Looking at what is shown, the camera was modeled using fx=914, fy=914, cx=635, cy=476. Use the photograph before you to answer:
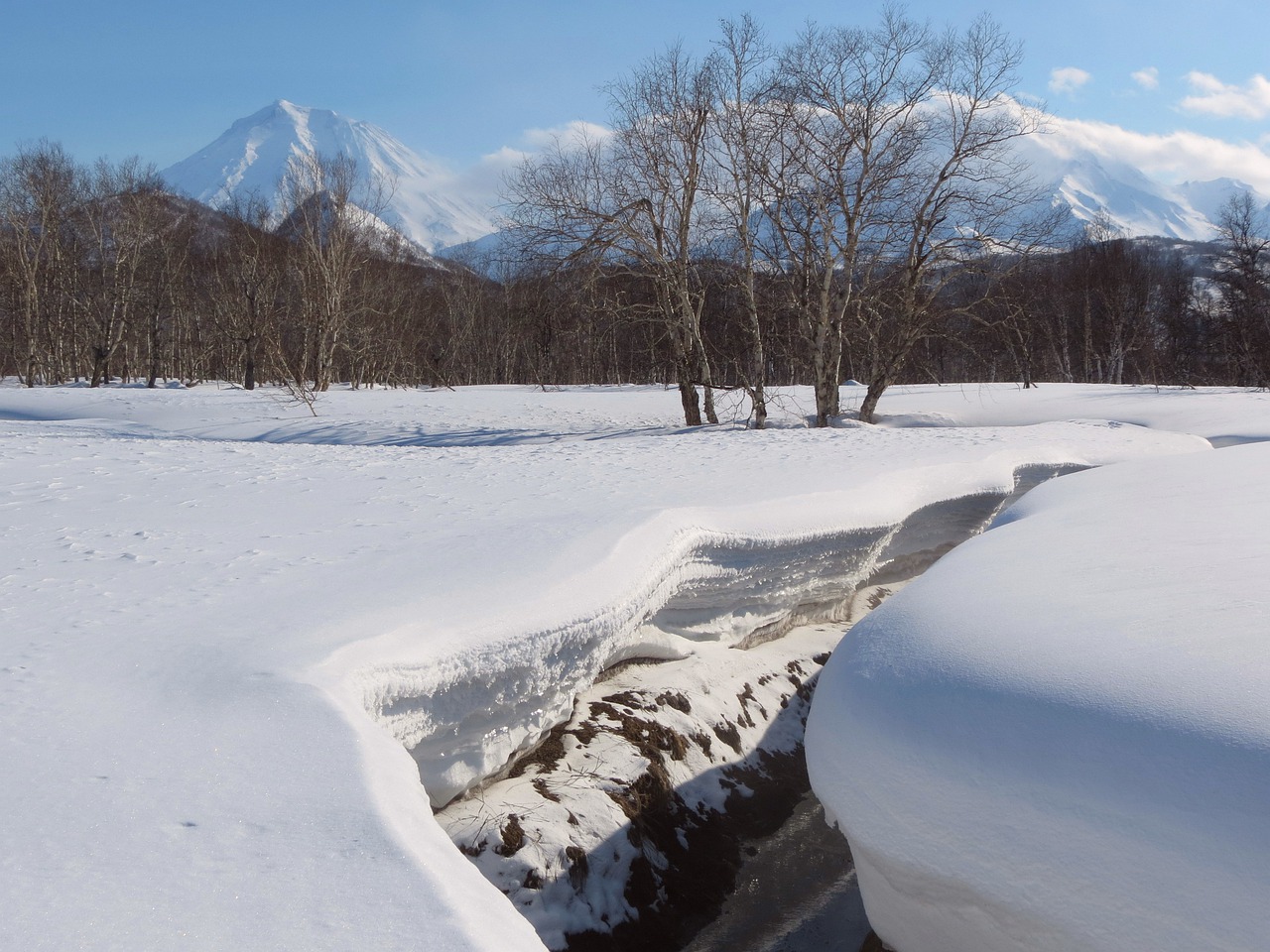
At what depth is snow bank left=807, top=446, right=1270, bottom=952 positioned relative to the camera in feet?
7.53

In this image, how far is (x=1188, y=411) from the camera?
1425 centimetres

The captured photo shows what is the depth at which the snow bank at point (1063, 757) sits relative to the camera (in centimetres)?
229

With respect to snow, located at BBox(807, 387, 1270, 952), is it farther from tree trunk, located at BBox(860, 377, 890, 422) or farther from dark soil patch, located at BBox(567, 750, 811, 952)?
tree trunk, located at BBox(860, 377, 890, 422)

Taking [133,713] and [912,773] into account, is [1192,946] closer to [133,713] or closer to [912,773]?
[912,773]

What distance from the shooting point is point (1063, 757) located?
8.71ft

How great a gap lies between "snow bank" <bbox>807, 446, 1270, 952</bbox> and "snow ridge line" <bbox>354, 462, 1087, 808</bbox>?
47.1 inches

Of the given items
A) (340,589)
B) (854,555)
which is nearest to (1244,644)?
(340,589)

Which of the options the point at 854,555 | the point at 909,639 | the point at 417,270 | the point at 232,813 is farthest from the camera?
the point at 417,270

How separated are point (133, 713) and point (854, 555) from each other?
535cm

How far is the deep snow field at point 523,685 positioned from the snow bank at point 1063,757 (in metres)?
0.01

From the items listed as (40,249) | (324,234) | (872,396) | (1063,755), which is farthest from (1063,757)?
(40,249)

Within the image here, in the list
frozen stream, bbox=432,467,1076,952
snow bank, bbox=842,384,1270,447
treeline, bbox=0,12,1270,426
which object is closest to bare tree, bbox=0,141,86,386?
treeline, bbox=0,12,1270,426

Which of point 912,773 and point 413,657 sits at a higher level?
point 413,657

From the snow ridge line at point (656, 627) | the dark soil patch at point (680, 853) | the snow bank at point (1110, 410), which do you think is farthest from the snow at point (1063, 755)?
the snow bank at point (1110, 410)
